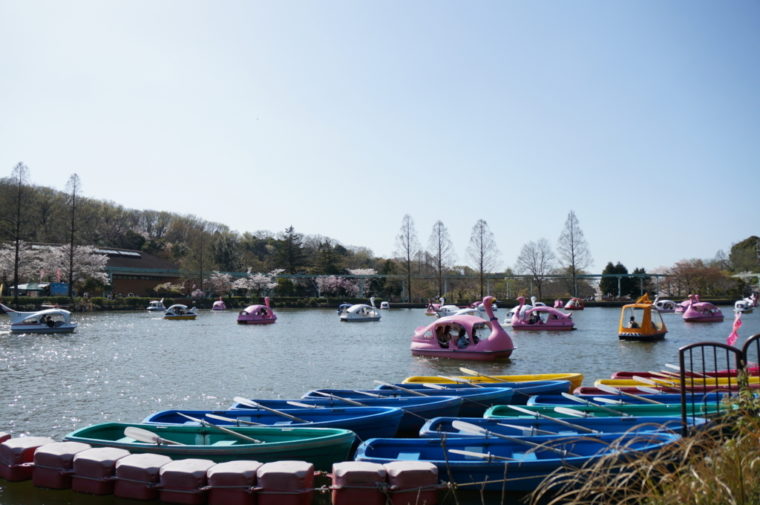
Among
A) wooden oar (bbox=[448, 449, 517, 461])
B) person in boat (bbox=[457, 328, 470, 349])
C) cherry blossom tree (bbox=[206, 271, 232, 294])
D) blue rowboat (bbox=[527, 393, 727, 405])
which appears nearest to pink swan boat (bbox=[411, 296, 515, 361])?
person in boat (bbox=[457, 328, 470, 349])

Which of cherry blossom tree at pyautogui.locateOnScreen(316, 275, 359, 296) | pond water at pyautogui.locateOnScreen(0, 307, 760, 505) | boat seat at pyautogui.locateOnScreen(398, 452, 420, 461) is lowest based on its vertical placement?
pond water at pyautogui.locateOnScreen(0, 307, 760, 505)

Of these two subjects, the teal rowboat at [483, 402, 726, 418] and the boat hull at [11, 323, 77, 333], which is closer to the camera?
the teal rowboat at [483, 402, 726, 418]

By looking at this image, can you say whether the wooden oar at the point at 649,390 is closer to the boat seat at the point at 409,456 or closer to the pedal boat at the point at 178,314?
the boat seat at the point at 409,456

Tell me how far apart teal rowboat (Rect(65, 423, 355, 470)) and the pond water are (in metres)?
0.98

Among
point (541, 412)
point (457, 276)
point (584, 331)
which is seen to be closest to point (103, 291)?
point (457, 276)

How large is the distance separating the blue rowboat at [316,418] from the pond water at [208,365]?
221cm

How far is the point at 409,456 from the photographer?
8.34 metres

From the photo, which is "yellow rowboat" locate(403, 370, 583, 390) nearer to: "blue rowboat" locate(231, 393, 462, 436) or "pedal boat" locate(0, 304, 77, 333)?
"blue rowboat" locate(231, 393, 462, 436)

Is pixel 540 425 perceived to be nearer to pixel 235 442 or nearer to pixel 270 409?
pixel 270 409

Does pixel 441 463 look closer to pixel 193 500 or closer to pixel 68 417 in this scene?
pixel 193 500

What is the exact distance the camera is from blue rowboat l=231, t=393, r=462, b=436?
10.9 m

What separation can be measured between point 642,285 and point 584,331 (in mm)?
63848

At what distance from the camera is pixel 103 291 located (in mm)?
73125

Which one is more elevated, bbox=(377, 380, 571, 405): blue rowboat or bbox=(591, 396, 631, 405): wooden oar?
bbox=(591, 396, 631, 405): wooden oar
